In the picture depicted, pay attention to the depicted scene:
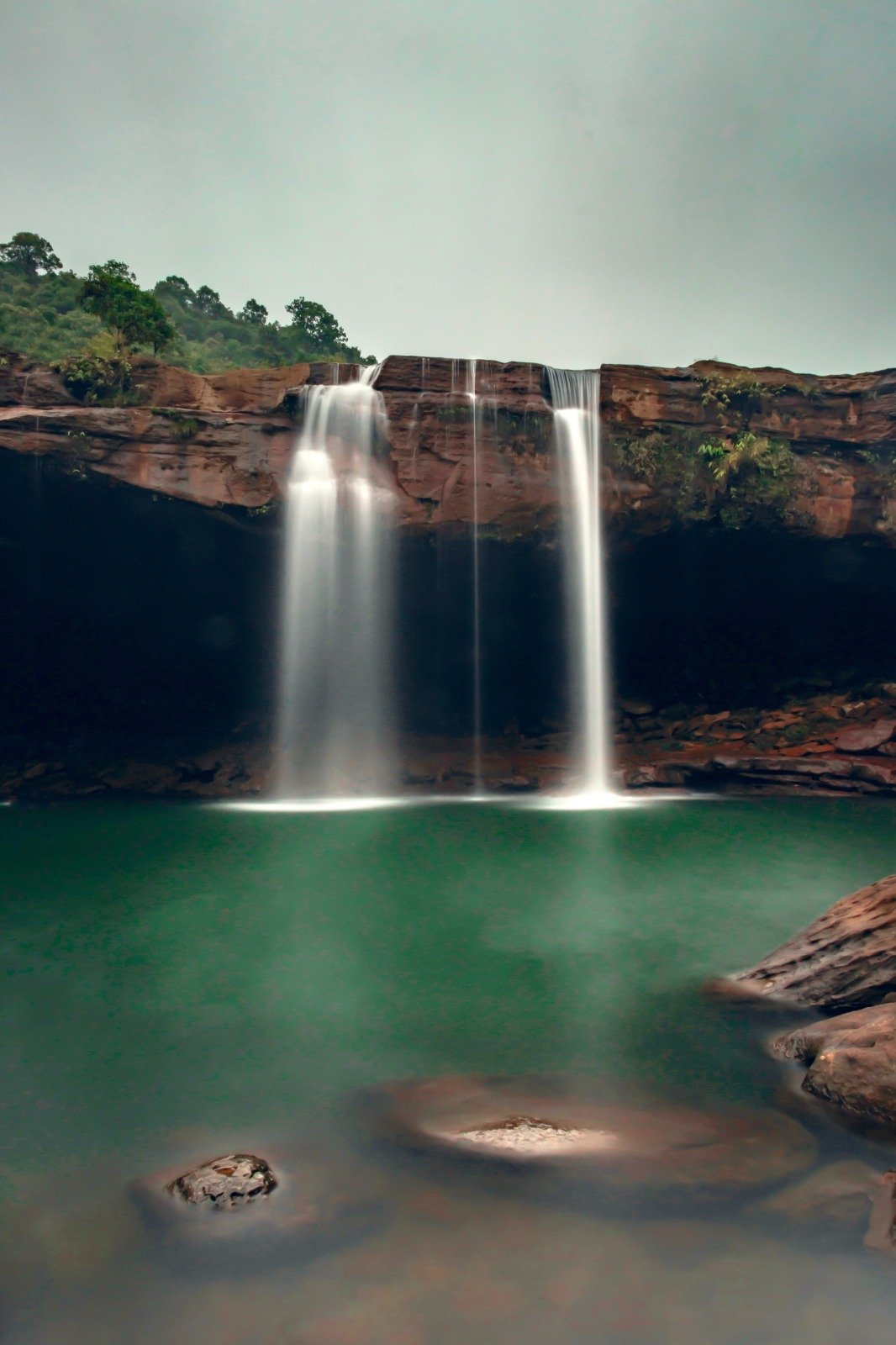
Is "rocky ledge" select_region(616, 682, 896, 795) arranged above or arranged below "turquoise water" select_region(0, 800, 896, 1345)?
above

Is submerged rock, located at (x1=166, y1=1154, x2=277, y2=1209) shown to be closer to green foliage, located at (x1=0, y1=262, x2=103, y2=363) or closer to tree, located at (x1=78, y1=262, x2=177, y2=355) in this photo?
tree, located at (x1=78, y1=262, x2=177, y2=355)

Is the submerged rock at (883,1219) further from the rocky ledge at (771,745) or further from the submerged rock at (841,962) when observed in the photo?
the rocky ledge at (771,745)

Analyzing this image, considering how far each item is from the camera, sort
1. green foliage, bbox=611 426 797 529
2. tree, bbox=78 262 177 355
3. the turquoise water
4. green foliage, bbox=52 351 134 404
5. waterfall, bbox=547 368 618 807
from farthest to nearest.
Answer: tree, bbox=78 262 177 355
green foliage, bbox=611 426 797 529
waterfall, bbox=547 368 618 807
green foliage, bbox=52 351 134 404
the turquoise water

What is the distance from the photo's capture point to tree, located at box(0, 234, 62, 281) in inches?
1825

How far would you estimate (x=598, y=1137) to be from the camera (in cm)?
512

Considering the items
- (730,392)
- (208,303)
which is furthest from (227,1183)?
(208,303)

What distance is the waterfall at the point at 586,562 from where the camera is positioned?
19.1 metres

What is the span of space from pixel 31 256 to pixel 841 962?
2132 inches

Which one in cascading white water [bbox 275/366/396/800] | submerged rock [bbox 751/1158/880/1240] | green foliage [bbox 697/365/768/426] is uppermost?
green foliage [bbox 697/365/768/426]

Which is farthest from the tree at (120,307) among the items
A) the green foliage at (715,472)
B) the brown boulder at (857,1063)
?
the brown boulder at (857,1063)

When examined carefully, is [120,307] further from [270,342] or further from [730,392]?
[270,342]

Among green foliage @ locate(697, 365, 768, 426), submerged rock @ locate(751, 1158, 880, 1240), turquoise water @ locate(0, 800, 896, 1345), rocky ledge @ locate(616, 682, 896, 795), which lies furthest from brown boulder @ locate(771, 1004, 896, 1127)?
green foliage @ locate(697, 365, 768, 426)

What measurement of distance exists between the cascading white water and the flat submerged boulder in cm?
1462

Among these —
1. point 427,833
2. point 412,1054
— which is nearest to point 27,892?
point 427,833
